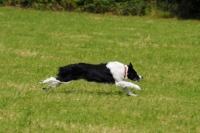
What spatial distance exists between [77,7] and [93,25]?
6154 millimetres

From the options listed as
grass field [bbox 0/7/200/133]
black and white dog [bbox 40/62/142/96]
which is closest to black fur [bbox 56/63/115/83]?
black and white dog [bbox 40/62/142/96]

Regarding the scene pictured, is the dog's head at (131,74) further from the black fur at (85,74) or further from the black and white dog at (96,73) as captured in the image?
the black fur at (85,74)

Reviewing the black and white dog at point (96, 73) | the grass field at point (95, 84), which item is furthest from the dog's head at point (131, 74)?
the grass field at point (95, 84)

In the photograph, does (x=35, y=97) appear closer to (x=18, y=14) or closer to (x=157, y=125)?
(x=157, y=125)

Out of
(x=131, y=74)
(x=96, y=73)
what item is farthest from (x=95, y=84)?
(x=96, y=73)

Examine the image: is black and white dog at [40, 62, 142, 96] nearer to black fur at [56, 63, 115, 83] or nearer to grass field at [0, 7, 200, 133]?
black fur at [56, 63, 115, 83]

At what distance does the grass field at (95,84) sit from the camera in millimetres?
7320

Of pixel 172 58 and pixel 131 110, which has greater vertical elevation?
pixel 131 110

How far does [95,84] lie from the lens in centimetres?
1021

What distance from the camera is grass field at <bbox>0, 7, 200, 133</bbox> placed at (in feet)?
24.0

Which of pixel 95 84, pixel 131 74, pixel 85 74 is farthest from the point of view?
pixel 95 84

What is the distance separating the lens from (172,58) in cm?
1459

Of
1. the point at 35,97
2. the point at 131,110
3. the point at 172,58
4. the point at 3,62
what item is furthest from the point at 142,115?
the point at 172,58

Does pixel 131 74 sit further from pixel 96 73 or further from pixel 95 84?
pixel 95 84
